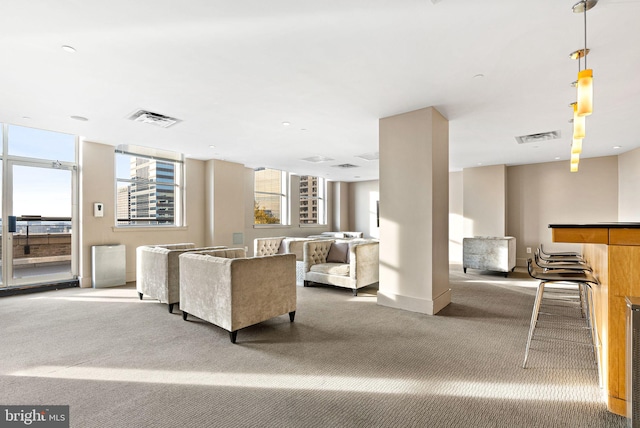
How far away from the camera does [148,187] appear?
682cm

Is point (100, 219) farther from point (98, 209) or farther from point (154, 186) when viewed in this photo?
point (154, 186)

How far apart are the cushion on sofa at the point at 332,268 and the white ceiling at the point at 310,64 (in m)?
2.28

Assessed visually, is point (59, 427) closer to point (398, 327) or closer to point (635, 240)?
point (398, 327)

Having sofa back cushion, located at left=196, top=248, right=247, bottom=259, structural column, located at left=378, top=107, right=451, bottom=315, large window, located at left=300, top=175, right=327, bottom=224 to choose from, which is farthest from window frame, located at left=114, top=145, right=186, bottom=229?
structural column, located at left=378, top=107, right=451, bottom=315

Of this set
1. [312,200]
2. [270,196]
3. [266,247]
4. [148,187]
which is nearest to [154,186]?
[148,187]

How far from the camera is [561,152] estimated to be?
6.61 m

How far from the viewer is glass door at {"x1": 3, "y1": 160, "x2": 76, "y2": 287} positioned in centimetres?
512

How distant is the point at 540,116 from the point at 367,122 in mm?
2371

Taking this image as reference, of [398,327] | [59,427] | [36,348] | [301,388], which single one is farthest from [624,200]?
[36,348]

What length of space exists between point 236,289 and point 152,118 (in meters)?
2.95

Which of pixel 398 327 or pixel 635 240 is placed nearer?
pixel 635 240

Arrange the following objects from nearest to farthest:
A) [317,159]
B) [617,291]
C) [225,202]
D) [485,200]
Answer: [617,291], [317,159], [225,202], [485,200]

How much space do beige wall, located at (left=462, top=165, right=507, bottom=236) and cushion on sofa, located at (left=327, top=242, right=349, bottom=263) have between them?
4.11 m

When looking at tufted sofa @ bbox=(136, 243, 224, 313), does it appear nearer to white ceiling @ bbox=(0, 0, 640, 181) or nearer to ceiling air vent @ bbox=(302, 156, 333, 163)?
white ceiling @ bbox=(0, 0, 640, 181)
